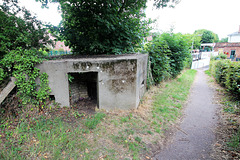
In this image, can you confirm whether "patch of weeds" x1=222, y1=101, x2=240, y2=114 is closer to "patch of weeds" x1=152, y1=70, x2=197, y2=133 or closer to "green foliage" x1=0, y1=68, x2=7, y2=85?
"patch of weeds" x1=152, y1=70, x2=197, y2=133

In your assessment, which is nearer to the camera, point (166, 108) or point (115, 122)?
point (115, 122)

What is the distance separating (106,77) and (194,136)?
3035mm

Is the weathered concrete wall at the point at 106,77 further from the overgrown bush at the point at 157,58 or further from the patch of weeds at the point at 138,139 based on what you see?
the overgrown bush at the point at 157,58

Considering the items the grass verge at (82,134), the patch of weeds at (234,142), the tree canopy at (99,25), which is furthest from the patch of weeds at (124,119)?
the tree canopy at (99,25)

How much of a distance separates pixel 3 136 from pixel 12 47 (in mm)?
2450

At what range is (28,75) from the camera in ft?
13.6

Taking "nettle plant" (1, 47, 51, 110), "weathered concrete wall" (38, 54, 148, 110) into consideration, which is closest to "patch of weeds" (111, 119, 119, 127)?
"weathered concrete wall" (38, 54, 148, 110)

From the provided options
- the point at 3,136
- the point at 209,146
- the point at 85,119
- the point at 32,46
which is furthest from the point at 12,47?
the point at 209,146

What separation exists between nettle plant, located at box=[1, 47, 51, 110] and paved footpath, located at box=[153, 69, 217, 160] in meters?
3.59

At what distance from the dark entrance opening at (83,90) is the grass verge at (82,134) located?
1.69ft

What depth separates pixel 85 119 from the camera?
13.6 ft

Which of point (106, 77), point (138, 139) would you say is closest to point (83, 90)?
point (106, 77)

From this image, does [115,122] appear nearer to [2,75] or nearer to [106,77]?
[106,77]

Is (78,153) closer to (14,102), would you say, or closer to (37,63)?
(14,102)
